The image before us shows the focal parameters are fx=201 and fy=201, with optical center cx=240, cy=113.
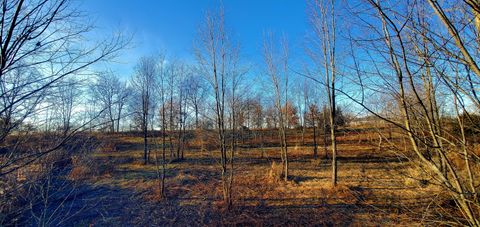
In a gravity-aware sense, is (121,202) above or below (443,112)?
below

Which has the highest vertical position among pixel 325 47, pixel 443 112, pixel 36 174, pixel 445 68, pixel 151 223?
pixel 325 47

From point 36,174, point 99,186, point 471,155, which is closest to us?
point 471,155

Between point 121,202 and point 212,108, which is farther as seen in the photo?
point 121,202

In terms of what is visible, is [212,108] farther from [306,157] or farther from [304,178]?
[306,157]

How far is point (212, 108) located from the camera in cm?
746

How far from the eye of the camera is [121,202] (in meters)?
8.95

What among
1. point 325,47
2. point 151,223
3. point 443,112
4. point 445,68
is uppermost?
point 325,47

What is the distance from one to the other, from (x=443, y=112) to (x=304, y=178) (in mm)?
9825

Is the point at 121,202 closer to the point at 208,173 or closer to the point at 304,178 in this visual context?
the point at 208,173

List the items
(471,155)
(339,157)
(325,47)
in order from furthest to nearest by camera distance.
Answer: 1. (339,157)
2. (325,47)
3. (471,155)

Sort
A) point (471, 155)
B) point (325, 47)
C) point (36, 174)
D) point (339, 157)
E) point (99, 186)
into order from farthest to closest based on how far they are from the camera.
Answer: point (339, 157)
point (99, 186)
point (325, 47)
point (36, 174)
point (471, 155)

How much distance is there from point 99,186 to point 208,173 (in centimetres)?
609

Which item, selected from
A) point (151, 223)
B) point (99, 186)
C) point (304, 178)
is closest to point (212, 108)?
point (151, 223)

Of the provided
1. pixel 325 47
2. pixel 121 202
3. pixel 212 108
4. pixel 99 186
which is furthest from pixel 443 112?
pixel 99 186
